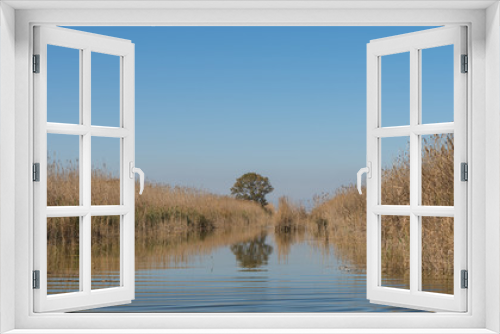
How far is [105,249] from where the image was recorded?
7113mm

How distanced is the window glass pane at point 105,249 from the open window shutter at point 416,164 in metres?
3.89

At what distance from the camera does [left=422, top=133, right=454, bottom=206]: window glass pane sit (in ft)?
15.2

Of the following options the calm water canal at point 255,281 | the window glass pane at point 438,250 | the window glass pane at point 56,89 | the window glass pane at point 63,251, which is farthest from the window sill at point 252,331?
the window glass pane at point 63,251

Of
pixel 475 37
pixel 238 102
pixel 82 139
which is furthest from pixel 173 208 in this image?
pixel 475 37

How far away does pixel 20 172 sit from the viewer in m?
2.73

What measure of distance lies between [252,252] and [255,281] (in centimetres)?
169

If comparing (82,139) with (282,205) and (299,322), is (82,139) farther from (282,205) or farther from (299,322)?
(282,205)

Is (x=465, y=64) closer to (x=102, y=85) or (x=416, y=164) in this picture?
(x=416, y=164)

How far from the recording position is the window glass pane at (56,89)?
306 centimetres

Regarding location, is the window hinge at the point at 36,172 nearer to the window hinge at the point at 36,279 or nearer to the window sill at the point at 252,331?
the window hinge at the point at 36,279

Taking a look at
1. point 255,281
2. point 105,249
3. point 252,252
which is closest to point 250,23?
point 255,281

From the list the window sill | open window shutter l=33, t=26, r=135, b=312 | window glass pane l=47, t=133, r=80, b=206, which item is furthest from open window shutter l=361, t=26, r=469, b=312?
window glass pane l=47, t=133, r=80, b=206

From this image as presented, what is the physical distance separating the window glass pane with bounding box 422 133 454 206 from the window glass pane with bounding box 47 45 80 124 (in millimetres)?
2924

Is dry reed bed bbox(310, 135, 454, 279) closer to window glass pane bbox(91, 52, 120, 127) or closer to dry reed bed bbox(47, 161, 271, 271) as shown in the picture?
window glass pane bbox(91, 52, 120, 127)
